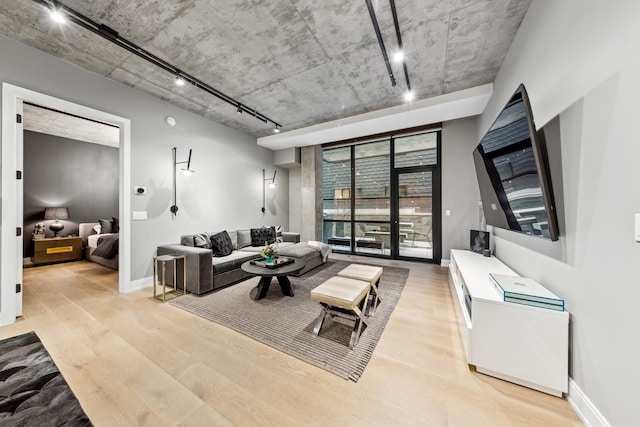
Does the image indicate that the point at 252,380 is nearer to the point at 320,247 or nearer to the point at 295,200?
the point at 320,247

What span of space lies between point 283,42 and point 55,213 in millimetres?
6768

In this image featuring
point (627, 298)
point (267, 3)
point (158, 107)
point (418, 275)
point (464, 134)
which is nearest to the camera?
point (627, 298)

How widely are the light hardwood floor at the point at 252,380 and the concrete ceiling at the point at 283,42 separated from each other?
3146mm

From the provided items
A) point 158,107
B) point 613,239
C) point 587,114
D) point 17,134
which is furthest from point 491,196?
point 17,134

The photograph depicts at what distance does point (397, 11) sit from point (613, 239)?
2.46 meters

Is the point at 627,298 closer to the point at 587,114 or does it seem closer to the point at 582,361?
the point at 582,361

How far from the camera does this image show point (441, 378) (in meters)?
1.64

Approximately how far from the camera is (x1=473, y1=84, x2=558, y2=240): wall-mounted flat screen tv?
5.24ft

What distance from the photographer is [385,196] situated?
5.54 meters

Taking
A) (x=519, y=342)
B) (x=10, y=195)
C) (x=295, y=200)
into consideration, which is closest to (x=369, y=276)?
(x=519, y=342)

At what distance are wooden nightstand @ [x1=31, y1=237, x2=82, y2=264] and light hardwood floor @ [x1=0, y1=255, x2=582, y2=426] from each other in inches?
131

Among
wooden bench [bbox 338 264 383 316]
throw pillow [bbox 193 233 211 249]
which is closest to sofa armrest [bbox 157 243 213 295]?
throw pillow [bbox 193 233 211 249]

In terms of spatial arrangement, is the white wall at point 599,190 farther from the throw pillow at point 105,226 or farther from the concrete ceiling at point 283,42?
the throw pillow at point 105,226

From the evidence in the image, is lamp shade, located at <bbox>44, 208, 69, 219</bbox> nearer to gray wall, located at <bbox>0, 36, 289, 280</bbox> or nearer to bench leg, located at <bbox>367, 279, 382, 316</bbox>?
gray wall, located at <bbox>0, 36, 289, 280</bbox>
